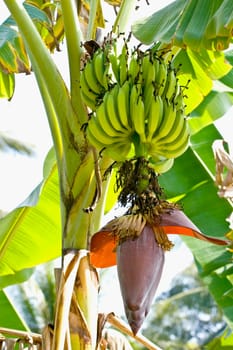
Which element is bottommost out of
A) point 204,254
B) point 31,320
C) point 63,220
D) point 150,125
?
point 31,320

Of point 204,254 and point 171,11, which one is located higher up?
point 171,11

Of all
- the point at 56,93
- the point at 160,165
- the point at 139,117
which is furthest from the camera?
the point at 56,93

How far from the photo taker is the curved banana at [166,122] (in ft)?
3.62

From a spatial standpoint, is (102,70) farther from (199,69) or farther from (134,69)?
(199,69)

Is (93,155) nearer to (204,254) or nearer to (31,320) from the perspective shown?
(204,254)

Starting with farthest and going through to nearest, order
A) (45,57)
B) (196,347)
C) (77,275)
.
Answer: (196,347) < (45,57) < (77,275)

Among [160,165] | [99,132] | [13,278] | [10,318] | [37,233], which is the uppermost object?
[99,132]

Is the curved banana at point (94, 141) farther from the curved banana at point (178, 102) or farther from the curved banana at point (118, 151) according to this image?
the curved banana at point (178, 102)

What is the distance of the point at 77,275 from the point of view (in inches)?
47.1

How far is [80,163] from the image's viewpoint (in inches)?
49.4

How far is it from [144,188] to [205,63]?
74cm

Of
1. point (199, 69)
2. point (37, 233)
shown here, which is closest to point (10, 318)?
point (37, 233)

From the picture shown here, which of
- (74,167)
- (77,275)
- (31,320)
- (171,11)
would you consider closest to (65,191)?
(74,167)

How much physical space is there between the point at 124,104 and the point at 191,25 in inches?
14.5
